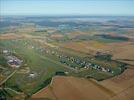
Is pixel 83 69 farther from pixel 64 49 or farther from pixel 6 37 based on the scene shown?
pixel 6 37

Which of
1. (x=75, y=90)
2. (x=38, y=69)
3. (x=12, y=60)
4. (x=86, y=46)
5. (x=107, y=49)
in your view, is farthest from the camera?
(x=86, y=46)

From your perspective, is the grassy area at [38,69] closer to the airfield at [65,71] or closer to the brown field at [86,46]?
the airfield at [65,71]

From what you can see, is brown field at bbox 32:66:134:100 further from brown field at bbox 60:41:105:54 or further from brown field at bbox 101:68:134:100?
brown field at bbox 60:41:105:54

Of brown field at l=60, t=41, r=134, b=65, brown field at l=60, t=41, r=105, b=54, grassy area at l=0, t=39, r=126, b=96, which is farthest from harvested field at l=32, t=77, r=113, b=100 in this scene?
brown field at l=60, t=41, r=105, b=54

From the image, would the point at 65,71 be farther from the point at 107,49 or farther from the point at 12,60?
the point at 107,49

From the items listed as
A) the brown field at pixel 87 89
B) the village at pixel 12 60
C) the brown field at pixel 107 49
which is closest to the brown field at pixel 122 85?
the brown field at pixel 87 89

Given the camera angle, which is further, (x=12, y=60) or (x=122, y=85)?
(x=12, y=60)

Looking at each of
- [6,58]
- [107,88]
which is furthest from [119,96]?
[6,58]

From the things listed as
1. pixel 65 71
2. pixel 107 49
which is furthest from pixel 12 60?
pixel 107 49
